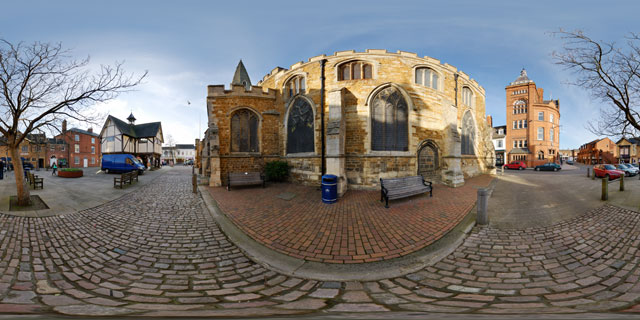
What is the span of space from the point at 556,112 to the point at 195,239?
5218 centimetres

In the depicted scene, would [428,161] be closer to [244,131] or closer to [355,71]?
[355,71]

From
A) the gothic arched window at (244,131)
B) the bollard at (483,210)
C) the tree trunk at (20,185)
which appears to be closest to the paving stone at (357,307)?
the bollard at (483,210)

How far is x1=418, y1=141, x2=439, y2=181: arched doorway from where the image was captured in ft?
37.7

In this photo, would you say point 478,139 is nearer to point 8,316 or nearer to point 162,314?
point 162,314

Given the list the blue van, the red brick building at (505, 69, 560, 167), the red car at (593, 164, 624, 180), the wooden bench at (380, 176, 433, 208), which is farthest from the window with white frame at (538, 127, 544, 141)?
the blue van

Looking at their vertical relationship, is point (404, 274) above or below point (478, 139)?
below

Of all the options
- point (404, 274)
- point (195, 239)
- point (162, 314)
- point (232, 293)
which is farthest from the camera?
point (195, 239)

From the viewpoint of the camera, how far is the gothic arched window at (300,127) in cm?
1184

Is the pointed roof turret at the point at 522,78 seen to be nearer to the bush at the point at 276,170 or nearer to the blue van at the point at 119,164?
the bush at the point at 276,170

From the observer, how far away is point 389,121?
11.0 m

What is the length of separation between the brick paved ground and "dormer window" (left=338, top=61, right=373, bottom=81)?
609cm

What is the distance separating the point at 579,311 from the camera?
8.43 ft

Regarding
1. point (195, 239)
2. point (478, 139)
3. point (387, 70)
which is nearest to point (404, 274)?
point (195, 239)

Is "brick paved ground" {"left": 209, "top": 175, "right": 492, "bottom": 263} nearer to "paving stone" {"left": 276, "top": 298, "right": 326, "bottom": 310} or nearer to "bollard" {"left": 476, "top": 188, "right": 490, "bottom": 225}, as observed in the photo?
"bollard" {"left": 476, "top": 188, "right": 490, "bottom": 225}
